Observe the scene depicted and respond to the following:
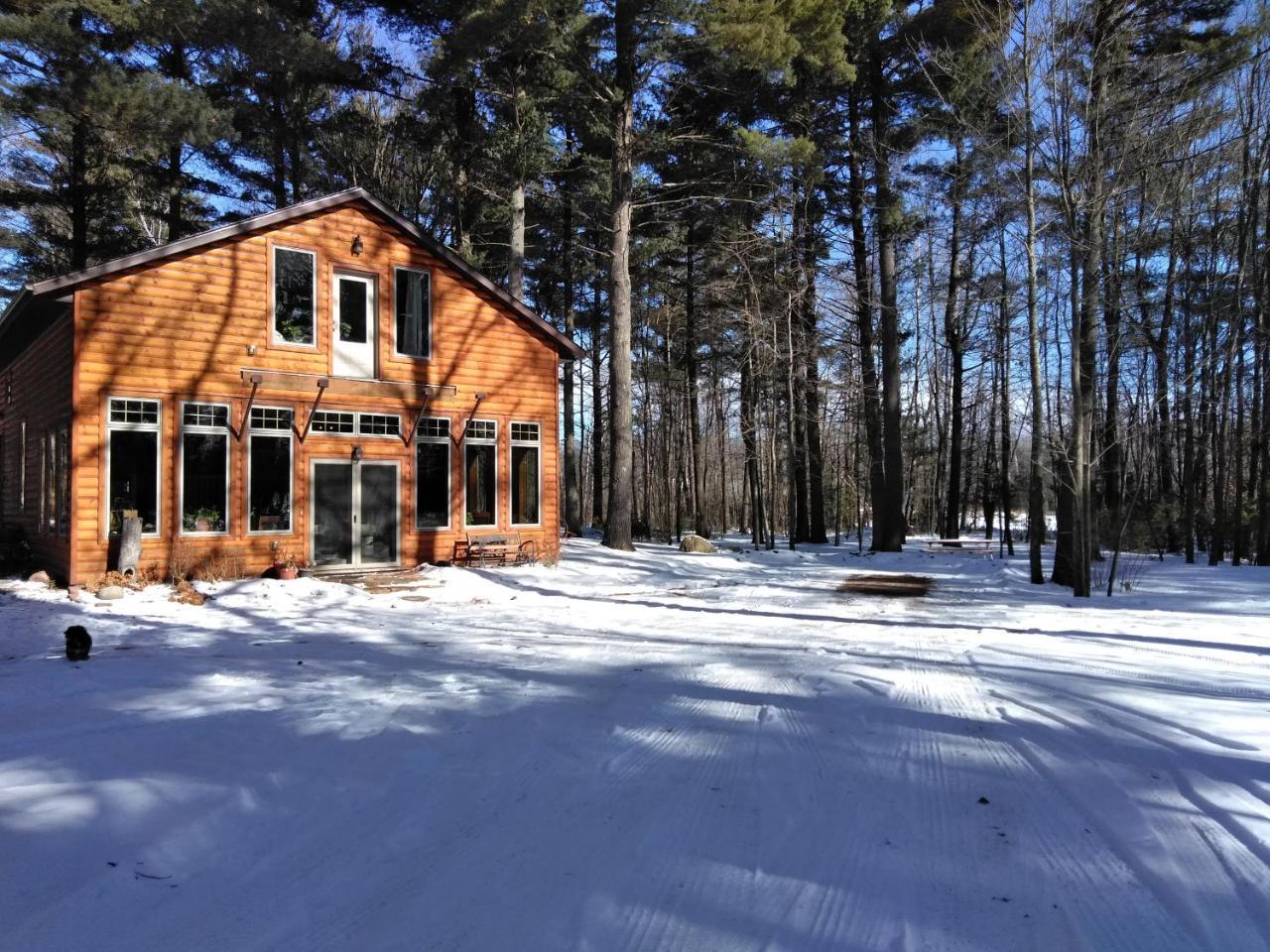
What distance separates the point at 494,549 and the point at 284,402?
4.68m

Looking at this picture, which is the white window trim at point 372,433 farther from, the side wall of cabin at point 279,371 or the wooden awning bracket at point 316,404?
the wooden awning bracket at point 316,404

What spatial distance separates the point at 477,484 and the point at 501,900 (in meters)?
12.9

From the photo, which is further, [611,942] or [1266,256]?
[1266,256]

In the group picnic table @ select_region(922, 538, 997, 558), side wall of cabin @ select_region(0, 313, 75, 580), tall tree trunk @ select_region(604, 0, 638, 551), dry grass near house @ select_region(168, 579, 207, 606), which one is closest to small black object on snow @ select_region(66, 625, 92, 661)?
dry grass near house @ select_region(168, 579, 207, 606)

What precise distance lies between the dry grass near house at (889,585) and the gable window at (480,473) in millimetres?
7028

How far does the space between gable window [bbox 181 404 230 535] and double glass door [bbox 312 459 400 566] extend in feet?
4.72

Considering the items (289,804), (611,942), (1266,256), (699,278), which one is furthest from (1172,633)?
(699,278)

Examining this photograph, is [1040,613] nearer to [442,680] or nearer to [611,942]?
[442,680]

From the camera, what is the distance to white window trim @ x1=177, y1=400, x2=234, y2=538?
39.9ft

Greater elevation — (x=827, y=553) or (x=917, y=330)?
(x=917, y=330)

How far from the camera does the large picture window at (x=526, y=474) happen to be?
619 inches

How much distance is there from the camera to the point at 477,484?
50.1 ft

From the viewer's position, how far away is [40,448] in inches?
559

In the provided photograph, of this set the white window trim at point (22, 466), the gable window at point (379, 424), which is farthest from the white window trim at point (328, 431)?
the white window trim at point (22, 466)
